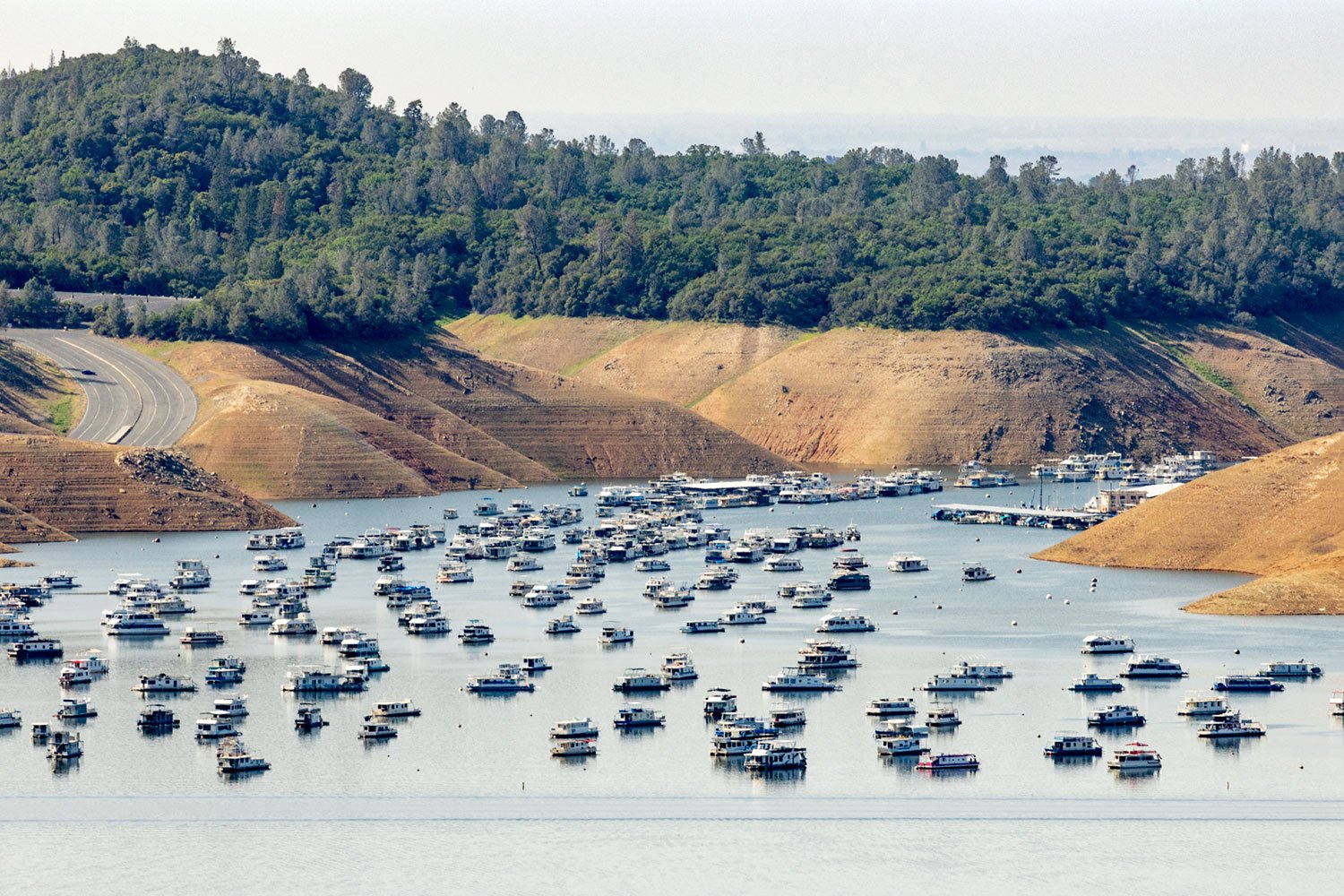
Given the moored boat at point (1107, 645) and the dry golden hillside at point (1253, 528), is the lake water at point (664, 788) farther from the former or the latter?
the dry golden hillside at point (1253, 528)

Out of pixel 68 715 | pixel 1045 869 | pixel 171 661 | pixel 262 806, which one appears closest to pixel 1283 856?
pixel 1045 869

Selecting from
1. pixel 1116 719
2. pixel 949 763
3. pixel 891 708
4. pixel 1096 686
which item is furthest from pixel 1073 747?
pixel 1096 686

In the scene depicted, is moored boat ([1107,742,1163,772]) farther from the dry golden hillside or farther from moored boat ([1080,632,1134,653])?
the dry golden hillside

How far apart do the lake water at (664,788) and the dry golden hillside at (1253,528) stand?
1306 cm

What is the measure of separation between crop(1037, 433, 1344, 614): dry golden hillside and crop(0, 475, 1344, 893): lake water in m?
13.1

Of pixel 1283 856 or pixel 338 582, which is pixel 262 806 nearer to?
pixel 1283 856

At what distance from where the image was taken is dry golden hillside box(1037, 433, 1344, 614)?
567ft

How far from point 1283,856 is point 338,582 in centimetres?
9930

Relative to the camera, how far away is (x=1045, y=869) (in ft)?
338

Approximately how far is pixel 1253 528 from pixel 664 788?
80452 mm

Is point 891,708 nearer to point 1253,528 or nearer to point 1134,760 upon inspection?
point 1134,760

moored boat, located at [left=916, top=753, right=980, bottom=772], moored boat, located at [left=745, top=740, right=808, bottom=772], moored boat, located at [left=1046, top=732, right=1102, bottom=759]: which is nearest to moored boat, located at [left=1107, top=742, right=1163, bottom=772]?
moored boat, located at [left=1046, top=732, right=1102, bottom=759]

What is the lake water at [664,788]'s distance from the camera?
103500 mm

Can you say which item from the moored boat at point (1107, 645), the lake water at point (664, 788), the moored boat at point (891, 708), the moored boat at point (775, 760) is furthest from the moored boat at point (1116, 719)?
the moored boat at point (1107, 645)
